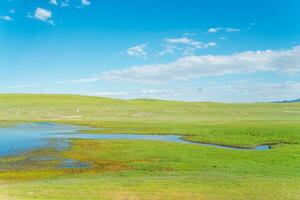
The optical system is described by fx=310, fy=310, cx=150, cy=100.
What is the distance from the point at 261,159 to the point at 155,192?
18.1m

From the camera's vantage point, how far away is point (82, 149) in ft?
143

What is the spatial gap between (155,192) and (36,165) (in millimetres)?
17758

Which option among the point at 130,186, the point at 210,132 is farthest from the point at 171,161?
the point at 210,132

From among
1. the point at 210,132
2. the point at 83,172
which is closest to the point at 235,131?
the point at 210,132

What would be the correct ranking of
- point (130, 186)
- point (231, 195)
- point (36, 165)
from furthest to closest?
point (36, 165)
point (130, 186)
point (231, 195)

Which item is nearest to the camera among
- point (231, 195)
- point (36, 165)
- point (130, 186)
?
point (231, 195)

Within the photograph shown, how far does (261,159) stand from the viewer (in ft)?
→ 111

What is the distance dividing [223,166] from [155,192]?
12280mm

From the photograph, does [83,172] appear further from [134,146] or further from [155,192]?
[134,146]

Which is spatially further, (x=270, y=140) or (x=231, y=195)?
(x=270, y=140)

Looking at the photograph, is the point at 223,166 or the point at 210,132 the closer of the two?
the point at 223,166

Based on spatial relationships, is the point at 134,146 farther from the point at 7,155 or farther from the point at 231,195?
the point at 231,195

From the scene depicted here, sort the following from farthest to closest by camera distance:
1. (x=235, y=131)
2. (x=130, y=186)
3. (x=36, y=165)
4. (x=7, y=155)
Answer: (x=235, y=131), (x=7, y=155), (x=36, y=165), (x=130, y=186)

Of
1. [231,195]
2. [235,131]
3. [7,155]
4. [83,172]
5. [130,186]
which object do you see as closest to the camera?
[231,195]
